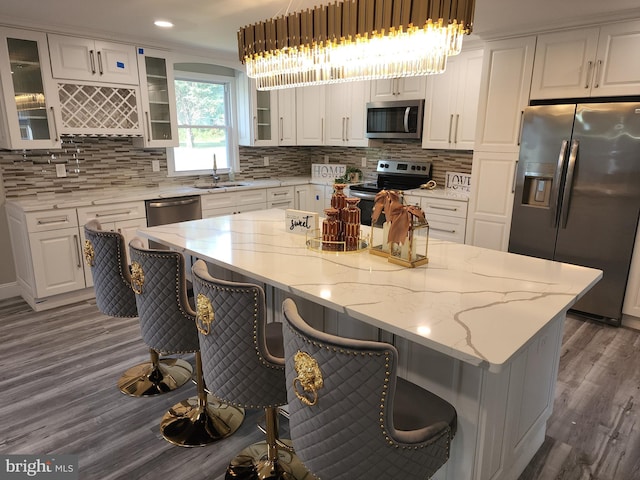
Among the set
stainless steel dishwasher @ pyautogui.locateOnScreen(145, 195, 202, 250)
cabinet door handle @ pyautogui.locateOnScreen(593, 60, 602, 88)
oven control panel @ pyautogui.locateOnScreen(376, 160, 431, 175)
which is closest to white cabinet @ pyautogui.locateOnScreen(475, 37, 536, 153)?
cabinet door handle @ pyautogui.locateOnScreen(593, 60, 602, 88)

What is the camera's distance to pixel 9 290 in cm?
396

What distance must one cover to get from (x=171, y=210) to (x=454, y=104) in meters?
3.00

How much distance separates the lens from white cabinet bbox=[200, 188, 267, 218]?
4.55 m

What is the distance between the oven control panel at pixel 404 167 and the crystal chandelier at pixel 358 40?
2.64 meters

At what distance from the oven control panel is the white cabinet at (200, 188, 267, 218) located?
1453mm

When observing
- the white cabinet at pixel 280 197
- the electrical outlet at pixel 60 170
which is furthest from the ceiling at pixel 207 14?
the white cabinet at pixel 280 197

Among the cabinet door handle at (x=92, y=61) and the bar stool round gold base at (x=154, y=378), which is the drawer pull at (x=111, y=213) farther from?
the bar stool round gold base at (x=154, y=378)

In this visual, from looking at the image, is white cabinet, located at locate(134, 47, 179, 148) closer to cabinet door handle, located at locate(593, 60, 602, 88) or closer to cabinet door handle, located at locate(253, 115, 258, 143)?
cabinet door handle, located at locate(253, 115, 258, 143)

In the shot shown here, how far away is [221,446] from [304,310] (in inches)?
30.7

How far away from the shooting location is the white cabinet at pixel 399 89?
4.48 meters

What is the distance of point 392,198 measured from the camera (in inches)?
76.5

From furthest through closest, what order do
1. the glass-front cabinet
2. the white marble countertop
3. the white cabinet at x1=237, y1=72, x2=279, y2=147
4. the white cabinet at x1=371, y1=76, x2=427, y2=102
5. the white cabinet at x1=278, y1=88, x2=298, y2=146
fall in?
the white cabinet at x1=278, y1=88, x2=298, y2=146
the white cabinet at x1=237, y1=72, x2=279, y2=147
the white cabinet at x1=371, y1=76, x2=427, y2=102
the glass-front cabinet
the white marble countertop

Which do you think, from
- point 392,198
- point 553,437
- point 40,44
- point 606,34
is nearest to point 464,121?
point 606,34

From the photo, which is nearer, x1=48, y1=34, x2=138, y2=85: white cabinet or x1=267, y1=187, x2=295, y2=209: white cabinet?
x1=48, y1=34, x2=138, y2=85: white cabinet
